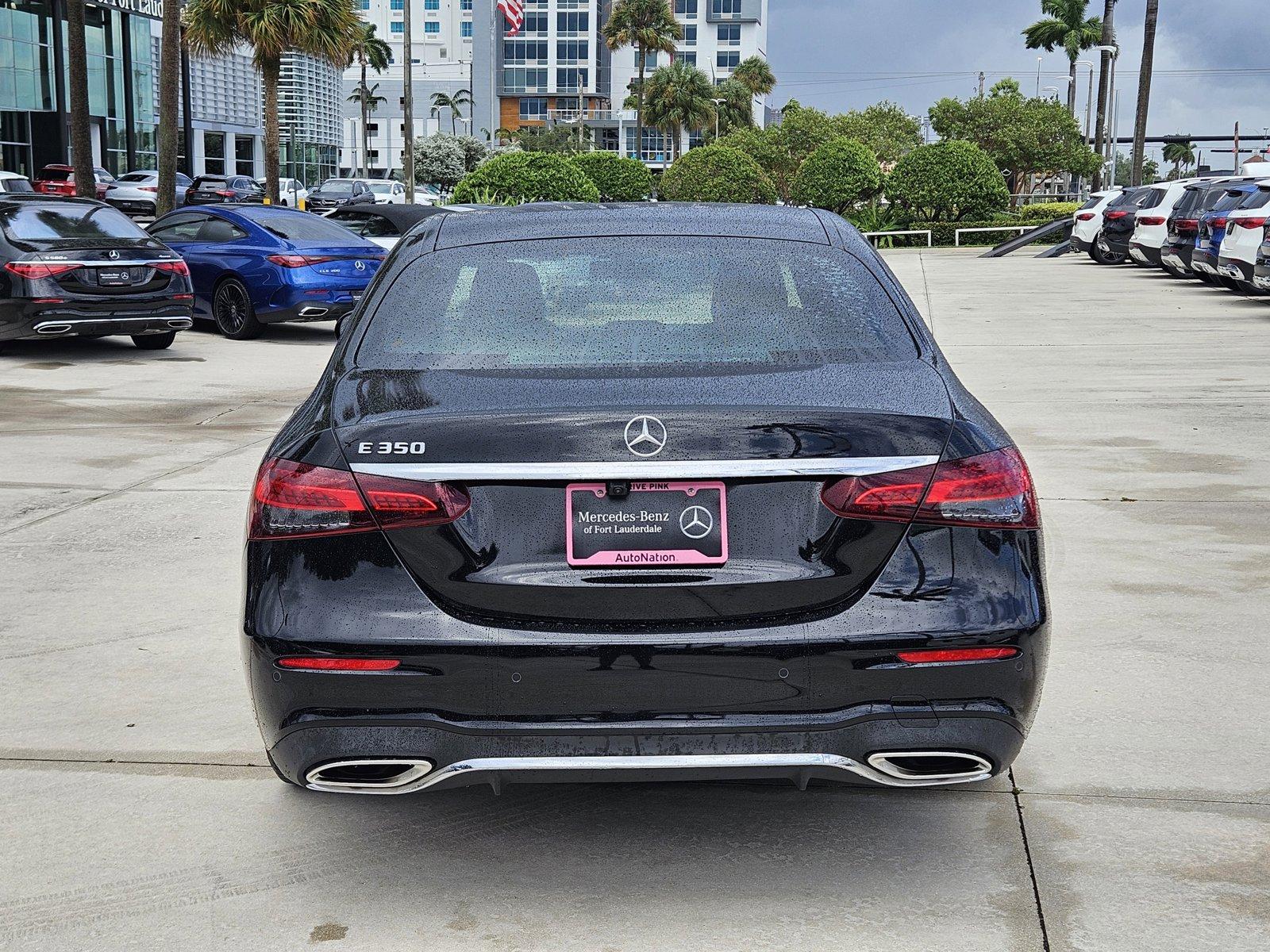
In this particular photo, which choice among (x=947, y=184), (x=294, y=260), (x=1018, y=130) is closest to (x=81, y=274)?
(x=294, y=260)

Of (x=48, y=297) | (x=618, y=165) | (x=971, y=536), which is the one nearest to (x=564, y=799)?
(x=971, y=536)

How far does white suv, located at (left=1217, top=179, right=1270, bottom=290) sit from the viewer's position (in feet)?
69.1

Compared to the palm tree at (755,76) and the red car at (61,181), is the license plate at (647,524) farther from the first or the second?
the palm tree at (755,76)

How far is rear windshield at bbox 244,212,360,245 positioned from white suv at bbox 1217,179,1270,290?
11.8 m

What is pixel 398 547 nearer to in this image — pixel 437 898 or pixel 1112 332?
pixel 437 898

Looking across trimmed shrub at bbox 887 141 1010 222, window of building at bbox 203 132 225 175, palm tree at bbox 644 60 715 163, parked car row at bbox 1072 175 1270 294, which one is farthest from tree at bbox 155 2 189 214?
palm tree at bbox 644 60 715 163

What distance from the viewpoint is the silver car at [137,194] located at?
4475 centimetres

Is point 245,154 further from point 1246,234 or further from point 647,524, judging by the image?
point 647,524

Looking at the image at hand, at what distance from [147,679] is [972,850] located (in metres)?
2.82

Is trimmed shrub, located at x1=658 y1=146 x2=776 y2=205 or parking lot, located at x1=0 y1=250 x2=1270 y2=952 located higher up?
trimmed shrub, located at x1=658 y1=146 x2=776 y2=205

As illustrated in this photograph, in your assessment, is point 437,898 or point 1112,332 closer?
point 437,898

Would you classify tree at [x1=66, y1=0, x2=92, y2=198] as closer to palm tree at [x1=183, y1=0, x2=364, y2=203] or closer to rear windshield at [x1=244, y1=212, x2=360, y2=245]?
rear windshield at [x1=244, y1=212, x2=360, y2=245]

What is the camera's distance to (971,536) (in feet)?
10.9

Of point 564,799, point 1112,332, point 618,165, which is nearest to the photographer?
point 564,799
